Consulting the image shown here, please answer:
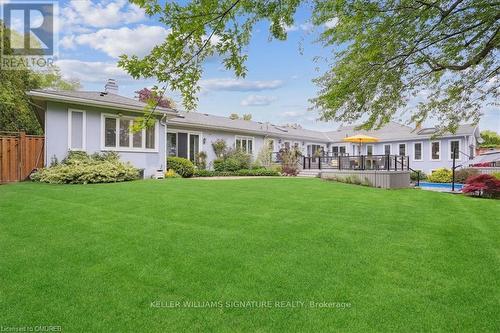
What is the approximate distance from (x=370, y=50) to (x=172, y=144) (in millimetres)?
15669

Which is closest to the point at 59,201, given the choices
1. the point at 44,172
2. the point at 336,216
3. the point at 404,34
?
the point at 44,172

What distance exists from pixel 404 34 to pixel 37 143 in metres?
13.7

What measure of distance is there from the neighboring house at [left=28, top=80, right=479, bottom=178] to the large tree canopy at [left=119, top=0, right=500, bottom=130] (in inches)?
65.8

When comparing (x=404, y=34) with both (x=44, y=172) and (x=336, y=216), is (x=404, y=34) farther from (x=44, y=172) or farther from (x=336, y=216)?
(x=44, y=172)

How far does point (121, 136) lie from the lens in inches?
568

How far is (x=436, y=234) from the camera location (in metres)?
5.23

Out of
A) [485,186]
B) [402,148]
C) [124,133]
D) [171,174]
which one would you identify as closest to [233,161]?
[171,174]

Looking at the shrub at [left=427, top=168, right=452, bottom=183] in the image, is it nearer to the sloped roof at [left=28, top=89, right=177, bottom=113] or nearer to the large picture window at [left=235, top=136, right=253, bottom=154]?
the large picture window at [left=235, top=136, right=253, bottom=154]

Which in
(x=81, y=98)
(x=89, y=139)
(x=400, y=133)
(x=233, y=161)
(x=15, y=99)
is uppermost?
(x=15, y=99)

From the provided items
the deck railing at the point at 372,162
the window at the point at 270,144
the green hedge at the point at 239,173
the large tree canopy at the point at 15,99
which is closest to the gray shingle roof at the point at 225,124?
the window at the point at 270,144

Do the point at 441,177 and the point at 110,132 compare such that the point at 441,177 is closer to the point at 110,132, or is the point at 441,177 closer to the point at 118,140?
the point at 118,140

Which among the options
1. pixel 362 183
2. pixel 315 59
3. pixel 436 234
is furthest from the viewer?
pixel 362 183

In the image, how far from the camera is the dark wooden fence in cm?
1177

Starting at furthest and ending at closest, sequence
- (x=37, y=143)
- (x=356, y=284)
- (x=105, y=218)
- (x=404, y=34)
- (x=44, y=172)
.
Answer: (x=37, y=143) → (x=44, y=172) → (x=105, y=218) → (x=404, y=34) → (x=356, y=284)
